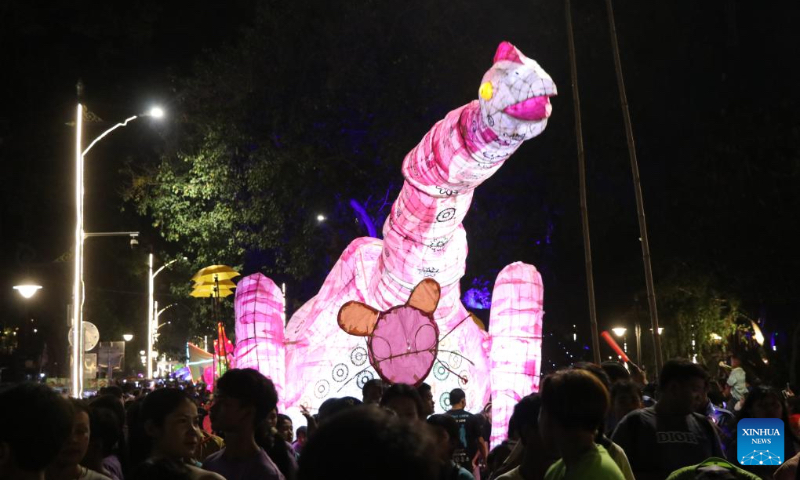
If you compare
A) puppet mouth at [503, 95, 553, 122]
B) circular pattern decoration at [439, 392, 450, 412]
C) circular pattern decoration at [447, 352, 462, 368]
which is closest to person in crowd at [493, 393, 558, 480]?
puppet mouth at [503, 95, 553, 122]

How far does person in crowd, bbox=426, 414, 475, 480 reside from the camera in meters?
5.26

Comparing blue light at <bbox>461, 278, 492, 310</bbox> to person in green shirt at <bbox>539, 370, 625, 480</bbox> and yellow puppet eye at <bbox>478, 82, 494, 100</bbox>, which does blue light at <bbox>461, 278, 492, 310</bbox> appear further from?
person in green shirt at <bbox>539, 370, 625, 480</bbox>

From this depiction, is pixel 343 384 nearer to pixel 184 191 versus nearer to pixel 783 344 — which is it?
pixel 184 191

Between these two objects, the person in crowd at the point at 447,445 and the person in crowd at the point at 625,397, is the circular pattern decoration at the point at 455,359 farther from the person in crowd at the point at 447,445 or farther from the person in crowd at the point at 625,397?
the person in crowd at the point at 447,445

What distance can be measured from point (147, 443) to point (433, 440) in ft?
12.9

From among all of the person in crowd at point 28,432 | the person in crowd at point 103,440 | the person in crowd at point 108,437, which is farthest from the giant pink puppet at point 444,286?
the person in crowd at point 28,432

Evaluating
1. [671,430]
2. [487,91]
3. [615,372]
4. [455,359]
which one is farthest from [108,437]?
[455,359]

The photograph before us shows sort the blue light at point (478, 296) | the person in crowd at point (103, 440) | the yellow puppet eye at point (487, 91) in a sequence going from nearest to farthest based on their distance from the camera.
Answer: the person in crowd at point (103, 440)
the yellow puppet eye at point (487, 91)
the blue light at point (478, 296)

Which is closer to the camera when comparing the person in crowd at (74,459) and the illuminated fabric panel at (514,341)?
the person in crowd at (74,459)

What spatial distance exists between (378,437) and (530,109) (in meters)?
9.22

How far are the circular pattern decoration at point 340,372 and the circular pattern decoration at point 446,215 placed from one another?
2443 mm

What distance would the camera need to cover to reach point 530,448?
4.62 meters

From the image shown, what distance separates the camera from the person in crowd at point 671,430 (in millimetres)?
5418

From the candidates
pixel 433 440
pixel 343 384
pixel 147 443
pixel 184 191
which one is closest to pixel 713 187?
pixel 184 191
